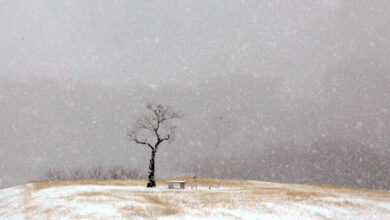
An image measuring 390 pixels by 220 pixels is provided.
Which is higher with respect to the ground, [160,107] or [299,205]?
[160,107]

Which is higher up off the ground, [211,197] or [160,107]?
[160,107]

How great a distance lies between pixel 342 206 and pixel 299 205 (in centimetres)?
403

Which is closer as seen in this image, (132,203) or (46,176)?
(132,203)

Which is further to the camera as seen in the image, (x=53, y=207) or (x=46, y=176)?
(x=46, y=176)

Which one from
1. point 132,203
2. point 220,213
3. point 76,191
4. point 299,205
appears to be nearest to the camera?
point 220,213

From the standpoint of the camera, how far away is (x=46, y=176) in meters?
97.9

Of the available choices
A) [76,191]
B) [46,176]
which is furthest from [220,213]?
[46,176]

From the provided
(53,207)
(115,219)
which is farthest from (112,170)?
(115,219)

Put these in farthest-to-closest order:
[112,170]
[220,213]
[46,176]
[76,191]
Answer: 1. [112,170]
2. [46,176]
3. [76,191]
4. [220,213]

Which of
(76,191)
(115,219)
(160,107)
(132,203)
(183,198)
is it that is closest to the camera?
(115,219)

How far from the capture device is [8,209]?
120 feet

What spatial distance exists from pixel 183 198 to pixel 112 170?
73096 mm

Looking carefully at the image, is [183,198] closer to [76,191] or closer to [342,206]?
[76,191]

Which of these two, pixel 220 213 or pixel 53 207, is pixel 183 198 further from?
pixel 53 207
